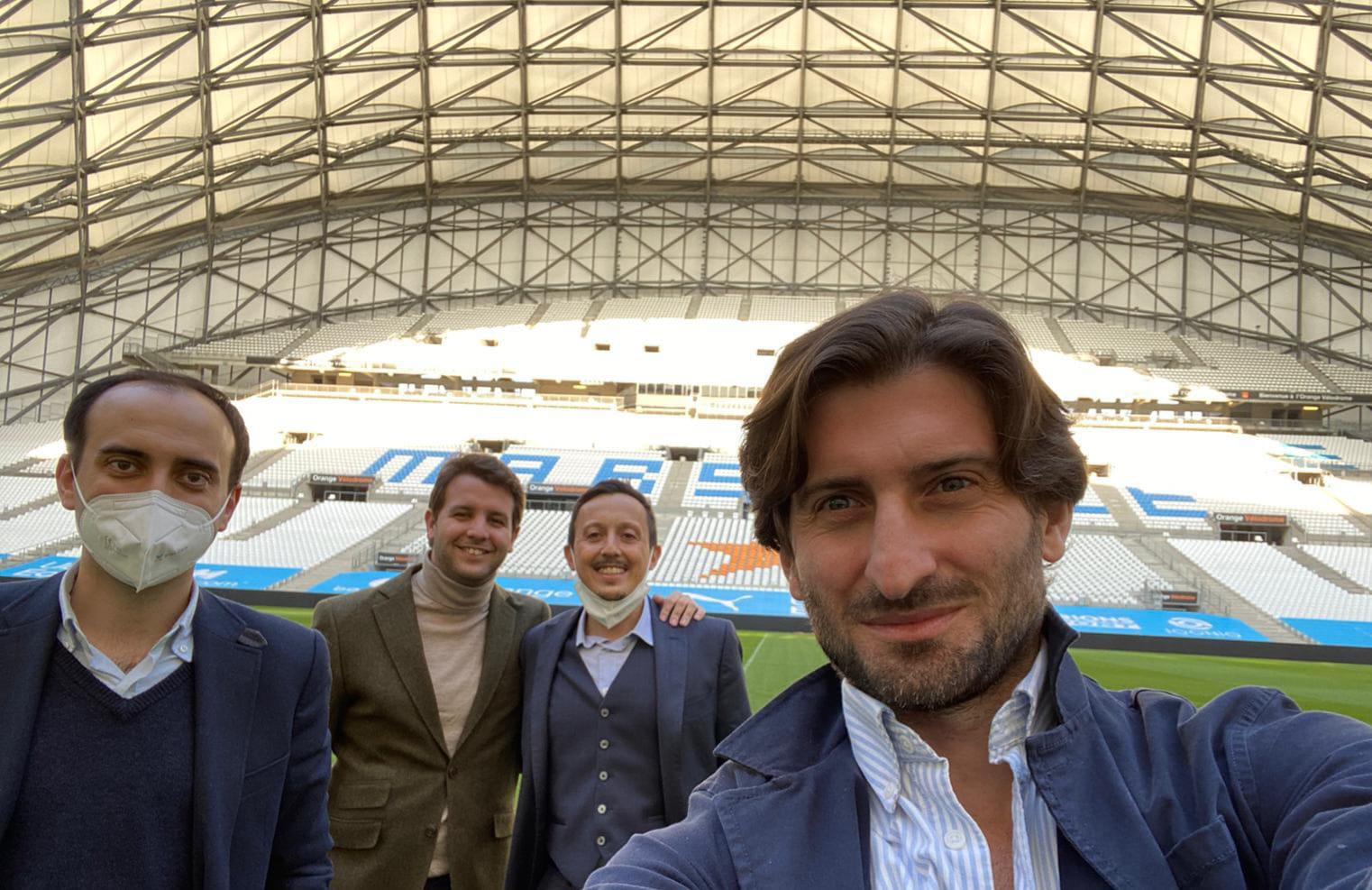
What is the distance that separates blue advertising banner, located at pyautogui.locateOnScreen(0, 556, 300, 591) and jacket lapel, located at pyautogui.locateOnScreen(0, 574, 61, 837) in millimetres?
18302

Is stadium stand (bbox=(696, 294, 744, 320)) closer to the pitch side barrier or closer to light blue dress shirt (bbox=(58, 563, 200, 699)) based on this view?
the pitch side barrier

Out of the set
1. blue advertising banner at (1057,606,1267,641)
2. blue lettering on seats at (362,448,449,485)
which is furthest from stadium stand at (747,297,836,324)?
blue advertising banner at (1057,606,1267,641)

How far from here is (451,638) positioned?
12.3 feet

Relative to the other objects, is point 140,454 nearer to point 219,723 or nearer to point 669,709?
point 219,723

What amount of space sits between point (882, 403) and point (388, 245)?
41.4m

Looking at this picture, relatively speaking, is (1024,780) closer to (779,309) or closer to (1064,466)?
(1064,466)

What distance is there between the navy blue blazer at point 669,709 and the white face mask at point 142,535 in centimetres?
146

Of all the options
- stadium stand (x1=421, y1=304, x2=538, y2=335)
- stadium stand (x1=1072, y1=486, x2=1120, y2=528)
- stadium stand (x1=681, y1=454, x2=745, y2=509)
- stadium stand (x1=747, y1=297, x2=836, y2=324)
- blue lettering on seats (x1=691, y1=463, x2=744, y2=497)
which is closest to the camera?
stadium stand (x1=1072, y1=486, x2=1120, y2=528)

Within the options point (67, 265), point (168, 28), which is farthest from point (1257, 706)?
point (67, 265)

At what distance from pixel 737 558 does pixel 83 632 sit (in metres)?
21.7

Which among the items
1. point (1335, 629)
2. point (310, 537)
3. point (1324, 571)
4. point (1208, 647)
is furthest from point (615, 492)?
point (1324, 571)

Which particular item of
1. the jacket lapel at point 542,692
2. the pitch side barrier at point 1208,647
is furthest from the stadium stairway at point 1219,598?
the jacket lapel at point 542,692

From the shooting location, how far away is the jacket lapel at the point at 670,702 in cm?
344

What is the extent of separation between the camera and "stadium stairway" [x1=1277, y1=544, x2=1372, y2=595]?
2173 cm
